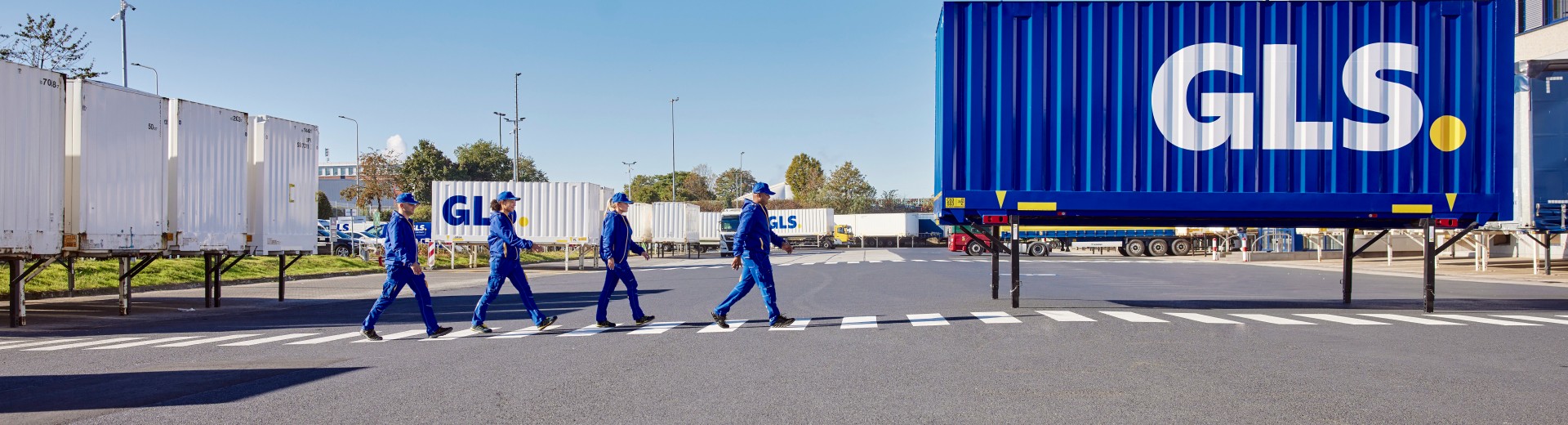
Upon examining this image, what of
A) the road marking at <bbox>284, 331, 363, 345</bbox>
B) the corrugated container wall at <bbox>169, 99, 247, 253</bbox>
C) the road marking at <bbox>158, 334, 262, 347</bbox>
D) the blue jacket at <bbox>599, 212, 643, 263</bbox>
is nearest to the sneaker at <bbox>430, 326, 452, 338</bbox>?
the road marking at <bbox>284, 331, 363, 345</bbox>

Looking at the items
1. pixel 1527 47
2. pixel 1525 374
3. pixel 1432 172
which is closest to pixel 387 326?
pixel 1525 374

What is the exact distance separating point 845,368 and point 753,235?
10.9ft

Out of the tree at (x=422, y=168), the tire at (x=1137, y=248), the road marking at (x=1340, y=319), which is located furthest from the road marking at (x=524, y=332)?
the tree at (x=422, y=168)

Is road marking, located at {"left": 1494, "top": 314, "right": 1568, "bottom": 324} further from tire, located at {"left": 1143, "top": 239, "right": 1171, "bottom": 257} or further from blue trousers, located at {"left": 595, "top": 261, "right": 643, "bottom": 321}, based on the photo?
tire, located at {"left": 1143, "top": 239, "right": 1171, "bottom": 257}

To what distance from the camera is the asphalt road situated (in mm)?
5758

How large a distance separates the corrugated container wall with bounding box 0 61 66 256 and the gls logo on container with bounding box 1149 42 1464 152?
1237 cm

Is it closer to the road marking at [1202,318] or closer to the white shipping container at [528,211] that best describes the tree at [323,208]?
the white shipping container at [528,211]

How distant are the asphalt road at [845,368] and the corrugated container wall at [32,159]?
1.15 metres

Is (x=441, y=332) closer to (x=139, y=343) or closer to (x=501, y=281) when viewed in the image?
(x=501, y=281)

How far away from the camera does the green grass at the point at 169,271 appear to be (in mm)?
17875

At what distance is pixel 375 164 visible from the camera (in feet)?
199

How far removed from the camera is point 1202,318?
11.7 meters

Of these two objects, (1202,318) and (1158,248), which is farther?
(1158,248)

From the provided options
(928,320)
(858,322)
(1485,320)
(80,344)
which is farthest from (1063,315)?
(80,344)
